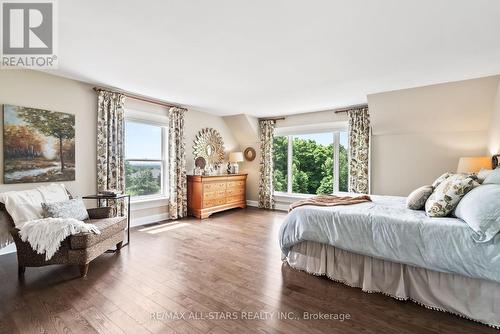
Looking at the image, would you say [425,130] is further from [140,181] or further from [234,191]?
[140,181]

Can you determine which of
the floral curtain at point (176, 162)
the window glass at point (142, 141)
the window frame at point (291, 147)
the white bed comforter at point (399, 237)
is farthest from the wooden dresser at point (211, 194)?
the white bed comforter at point (399, 237)

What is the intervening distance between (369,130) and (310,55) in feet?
8.98

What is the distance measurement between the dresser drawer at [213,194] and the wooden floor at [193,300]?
201 centimetres

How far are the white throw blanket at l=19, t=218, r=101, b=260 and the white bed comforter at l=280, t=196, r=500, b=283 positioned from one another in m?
2.30

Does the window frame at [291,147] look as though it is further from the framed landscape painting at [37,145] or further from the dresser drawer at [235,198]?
the framed landscape painting at [37,145]

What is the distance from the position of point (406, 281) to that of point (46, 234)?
3.44 m

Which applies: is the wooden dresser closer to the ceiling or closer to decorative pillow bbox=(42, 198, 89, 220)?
the ceiling

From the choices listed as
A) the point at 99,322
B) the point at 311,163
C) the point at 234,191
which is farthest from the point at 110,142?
the point at 311,163

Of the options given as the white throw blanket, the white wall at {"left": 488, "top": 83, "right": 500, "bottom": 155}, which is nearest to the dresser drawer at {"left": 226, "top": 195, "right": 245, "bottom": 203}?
Answer: the white throw blanket

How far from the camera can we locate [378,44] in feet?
7.66

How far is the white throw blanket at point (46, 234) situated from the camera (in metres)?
2.22

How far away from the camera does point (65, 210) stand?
8.68ft

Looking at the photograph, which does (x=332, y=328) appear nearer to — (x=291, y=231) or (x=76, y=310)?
(x=291, y=231)

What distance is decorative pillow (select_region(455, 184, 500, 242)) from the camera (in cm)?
159
